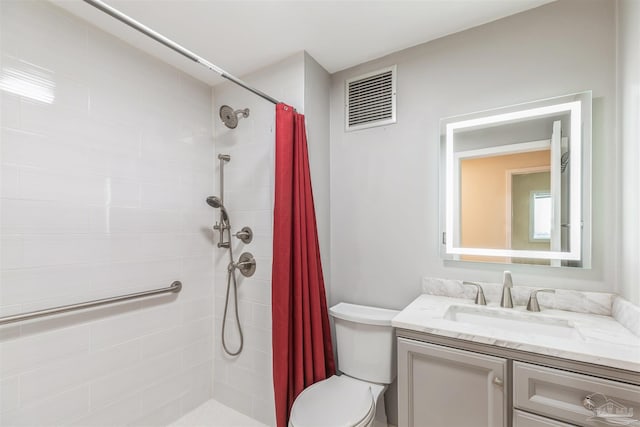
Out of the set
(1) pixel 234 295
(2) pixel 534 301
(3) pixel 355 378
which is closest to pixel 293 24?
(1) pixel 234 295

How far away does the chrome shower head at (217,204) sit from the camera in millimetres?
1874

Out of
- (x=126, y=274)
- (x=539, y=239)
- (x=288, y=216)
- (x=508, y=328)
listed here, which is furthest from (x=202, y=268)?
(x=539, y=239)

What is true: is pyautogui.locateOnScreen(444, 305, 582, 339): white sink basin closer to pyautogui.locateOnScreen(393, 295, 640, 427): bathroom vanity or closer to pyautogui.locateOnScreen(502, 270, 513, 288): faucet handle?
pyautogui.locateOnScreen(393, 295, 640, 427): bathroom vanity

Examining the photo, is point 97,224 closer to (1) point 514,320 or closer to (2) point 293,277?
(2) point 293,277

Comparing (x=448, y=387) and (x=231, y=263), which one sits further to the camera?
(x=231, y=263)

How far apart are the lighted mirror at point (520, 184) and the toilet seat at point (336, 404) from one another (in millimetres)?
861

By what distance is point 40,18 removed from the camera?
1.33 m

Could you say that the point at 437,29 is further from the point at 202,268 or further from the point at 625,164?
the point at 202,268

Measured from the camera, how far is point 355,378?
5.31ft

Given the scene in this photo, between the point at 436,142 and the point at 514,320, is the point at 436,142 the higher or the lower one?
the higher one

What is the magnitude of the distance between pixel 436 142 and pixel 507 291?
0.88 metres

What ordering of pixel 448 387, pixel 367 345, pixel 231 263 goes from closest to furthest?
pixel 448 387 < pixel 367 345 < pixel 231 263

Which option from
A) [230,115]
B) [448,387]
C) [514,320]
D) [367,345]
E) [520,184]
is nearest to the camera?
[448,387]

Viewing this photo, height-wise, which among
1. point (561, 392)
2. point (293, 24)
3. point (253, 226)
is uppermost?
point (293, 24)
